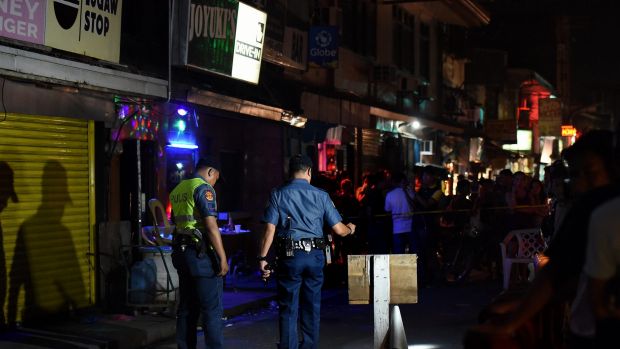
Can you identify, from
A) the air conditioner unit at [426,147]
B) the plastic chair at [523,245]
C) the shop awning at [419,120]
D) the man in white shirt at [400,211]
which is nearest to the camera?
the plastic chair at [523,245]

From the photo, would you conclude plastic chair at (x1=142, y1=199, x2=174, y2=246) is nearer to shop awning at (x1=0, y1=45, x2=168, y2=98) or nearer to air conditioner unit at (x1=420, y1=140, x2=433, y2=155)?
shop awning at (x1=0, y1=45, x2=168, y2=98)

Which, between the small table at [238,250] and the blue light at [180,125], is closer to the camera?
the blue light at [180,125]

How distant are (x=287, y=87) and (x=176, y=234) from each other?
9641 mm

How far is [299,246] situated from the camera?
8938 mm

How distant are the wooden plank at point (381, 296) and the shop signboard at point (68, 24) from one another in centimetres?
433

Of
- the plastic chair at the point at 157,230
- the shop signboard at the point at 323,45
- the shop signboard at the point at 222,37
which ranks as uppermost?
the shop signboard at the point at 323,45

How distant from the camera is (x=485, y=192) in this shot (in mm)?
18516

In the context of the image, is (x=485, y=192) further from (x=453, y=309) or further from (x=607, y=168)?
(x=607, y=168)

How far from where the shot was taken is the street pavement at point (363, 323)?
34.7 ft

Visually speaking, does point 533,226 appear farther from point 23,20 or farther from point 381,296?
point 23,20

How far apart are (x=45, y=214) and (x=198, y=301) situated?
11.6 feet

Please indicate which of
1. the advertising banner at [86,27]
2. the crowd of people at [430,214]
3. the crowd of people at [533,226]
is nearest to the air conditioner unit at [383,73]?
the crowd of people at [533,226]

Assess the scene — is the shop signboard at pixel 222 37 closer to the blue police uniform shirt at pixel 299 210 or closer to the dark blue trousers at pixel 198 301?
the blue police uniform shirt at pixel 299 210

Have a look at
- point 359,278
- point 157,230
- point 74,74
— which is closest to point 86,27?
point 74,74
